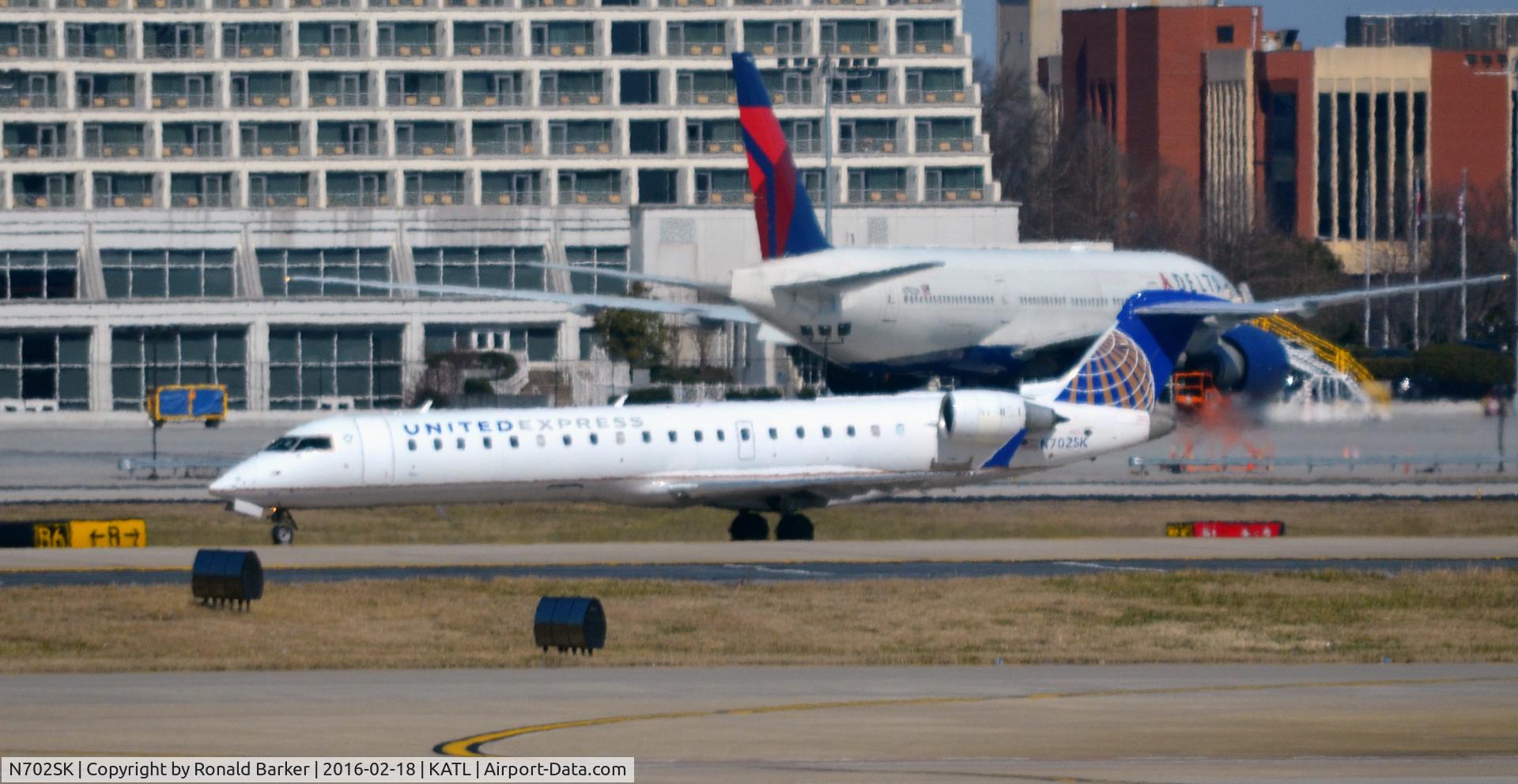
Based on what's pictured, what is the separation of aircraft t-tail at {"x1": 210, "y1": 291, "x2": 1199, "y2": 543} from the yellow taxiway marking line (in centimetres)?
2384

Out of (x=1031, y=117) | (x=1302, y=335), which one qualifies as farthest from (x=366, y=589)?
(x=1031, y=117)

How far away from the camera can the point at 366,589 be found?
36438 mm

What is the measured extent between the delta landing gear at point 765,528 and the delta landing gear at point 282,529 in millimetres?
8748

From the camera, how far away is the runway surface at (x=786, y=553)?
42250 mm

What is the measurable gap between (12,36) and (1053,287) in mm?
63690

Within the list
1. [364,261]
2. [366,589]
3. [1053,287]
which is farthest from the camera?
[364,261]

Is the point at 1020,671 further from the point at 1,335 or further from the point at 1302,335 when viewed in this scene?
the point at 1,335

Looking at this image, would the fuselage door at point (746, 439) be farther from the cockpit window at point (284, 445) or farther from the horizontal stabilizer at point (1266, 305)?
the horizontal stabilizer at point (1266, 305)

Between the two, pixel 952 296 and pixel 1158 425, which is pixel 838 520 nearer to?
pixel 1158 425

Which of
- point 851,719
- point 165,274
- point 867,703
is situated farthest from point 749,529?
point 165,274

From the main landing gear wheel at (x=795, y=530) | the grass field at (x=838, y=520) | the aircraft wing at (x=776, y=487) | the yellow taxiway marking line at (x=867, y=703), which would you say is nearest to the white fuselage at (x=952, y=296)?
the grass field at (x=838, y=520)

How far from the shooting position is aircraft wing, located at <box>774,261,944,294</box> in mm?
68688

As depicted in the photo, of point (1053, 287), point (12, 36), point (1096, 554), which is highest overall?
point (12, 36)

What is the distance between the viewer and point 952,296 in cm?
7262
